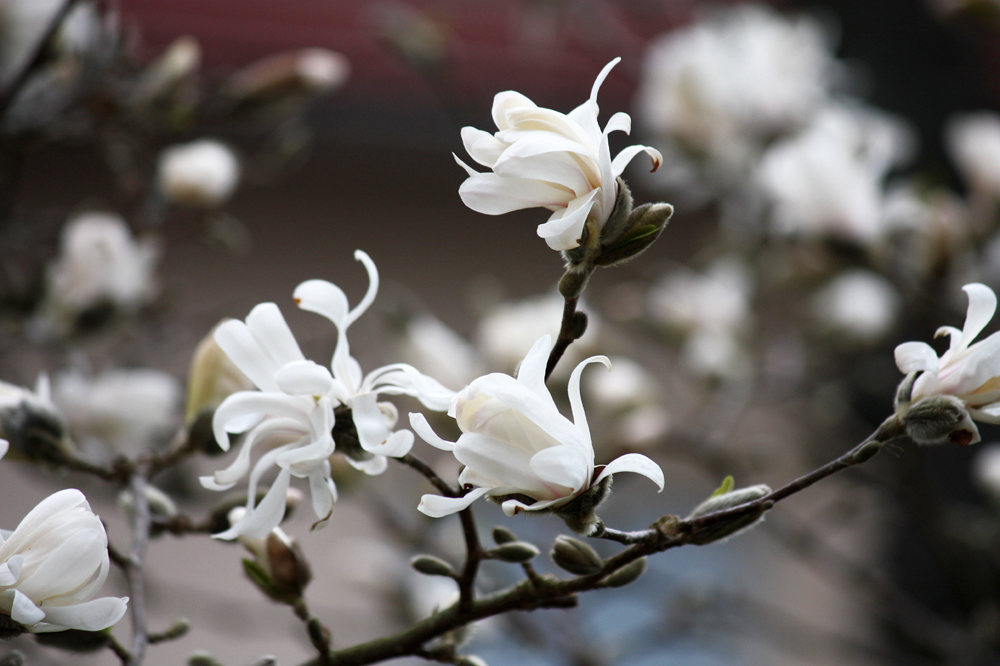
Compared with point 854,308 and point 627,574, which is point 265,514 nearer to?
point 627,574

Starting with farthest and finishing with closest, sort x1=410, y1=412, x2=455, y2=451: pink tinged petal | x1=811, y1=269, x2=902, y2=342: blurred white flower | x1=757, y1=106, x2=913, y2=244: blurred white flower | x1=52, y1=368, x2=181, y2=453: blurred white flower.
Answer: x1=811, y1=269, x2=902, y2=342: blurred white flower, x1=757, y1=106, x2=913, y2=244: blurred white flower, x1=52, y1=368, x2=181, y2=453: blurred white flower, x1=410, y1=412, x2=455, y2=451: pink tinged petal

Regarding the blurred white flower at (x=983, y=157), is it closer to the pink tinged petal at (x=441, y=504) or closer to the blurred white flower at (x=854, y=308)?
the blurred white flower at (x=854, y=308)

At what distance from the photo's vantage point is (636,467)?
19 centimetres

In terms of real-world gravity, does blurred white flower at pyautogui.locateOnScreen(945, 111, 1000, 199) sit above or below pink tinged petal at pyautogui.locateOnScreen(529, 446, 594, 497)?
above

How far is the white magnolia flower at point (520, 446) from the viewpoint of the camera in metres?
0.18

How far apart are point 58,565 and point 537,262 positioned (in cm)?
104

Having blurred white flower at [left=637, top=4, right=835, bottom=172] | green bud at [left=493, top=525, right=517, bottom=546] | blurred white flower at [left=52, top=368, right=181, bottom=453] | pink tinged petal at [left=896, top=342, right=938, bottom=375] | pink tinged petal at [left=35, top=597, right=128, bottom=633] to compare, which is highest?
blurred white flower at [left=637, top=4, right=835, bottom=172]

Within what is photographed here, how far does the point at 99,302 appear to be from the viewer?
1.46ft

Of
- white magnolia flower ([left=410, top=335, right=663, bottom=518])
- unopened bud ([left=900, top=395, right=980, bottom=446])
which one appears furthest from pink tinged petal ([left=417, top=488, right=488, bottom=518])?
unopened bud ([left=900, top=395, right=980, bottom=446])

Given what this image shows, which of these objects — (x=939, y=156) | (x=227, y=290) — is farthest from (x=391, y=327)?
(x=939, y=156)

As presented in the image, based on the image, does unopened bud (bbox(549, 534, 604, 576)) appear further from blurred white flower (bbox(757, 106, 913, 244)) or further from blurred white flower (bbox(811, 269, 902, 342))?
blurred white flower (bbox(811, 269, 902, 342))

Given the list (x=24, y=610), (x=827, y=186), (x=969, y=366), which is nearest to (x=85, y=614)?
(x=24, y=610)

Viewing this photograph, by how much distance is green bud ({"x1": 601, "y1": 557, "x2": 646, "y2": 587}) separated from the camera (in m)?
0.22

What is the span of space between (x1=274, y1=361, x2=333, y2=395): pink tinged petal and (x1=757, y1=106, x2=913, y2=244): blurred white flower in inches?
17.6
